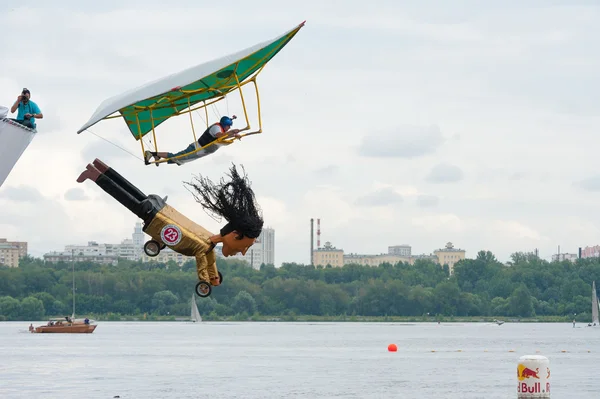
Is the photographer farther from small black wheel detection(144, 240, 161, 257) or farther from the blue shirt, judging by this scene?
small black wheel detection(144, 240, 161, 257)

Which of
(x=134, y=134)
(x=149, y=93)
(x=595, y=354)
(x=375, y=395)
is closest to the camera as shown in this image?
(x=149, y=93)

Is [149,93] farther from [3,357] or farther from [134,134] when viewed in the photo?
[3,357]

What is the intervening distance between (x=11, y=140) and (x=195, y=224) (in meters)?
2.67

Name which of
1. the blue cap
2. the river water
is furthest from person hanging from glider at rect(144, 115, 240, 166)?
the river water

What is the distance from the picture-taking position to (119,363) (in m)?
117

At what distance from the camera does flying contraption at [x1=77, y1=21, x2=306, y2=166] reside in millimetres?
14258

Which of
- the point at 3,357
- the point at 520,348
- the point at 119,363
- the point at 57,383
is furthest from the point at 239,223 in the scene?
the point at 520,348

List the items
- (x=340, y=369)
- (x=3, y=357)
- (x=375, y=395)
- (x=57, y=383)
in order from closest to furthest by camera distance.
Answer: (x=375, y=395)
(x=57, y=383)
(x=340, y=369)
(x=3, y=357)

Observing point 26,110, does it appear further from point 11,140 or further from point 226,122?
point 226,122

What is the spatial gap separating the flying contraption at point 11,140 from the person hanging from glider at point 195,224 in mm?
1390

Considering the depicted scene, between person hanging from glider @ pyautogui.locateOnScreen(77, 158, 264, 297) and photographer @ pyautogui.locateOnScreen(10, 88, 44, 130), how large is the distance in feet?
4.99

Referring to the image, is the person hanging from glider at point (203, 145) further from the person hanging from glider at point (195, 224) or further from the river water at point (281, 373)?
the river water at point (281, 373)

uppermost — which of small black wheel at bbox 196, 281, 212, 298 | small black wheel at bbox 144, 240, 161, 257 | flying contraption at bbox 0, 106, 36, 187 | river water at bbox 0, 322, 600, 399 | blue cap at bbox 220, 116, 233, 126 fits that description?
blue cap at bbox 220, 116, 233, 126

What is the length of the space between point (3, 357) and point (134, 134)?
396ft
